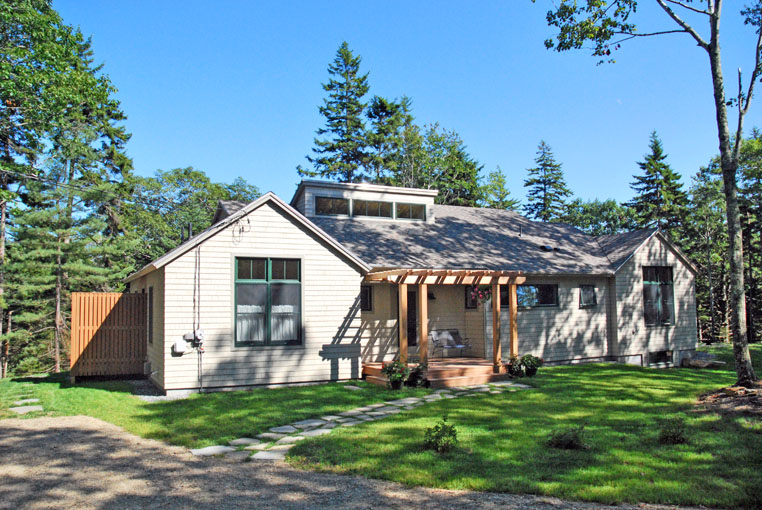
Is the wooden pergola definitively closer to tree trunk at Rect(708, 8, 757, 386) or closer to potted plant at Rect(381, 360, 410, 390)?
potted plant at Rect(381, 360, 410, 390)

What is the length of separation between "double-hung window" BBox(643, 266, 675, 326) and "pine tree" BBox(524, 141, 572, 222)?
89.2 feet

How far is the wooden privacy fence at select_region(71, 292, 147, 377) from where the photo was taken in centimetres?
1235

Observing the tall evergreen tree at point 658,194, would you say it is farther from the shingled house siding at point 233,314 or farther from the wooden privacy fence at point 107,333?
the wooden privacy fence at point 107,333

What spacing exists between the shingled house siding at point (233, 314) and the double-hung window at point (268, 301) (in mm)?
144

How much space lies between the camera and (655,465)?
5508 millimetres

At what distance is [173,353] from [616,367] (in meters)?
11.8

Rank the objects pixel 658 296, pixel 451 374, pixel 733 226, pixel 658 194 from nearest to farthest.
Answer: pixel 733 226, pixel 451 374, pixel 658 296, pixel 658 194

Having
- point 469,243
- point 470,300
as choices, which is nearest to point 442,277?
point 470,300

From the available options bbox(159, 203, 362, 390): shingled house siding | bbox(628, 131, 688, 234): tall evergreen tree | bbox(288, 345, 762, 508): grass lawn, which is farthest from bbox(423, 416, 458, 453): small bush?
bbox(628, 131, 688, 234): tall evergreen tree

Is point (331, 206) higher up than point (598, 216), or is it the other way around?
point (598, 216)

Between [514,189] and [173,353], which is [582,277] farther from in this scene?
[514,189]

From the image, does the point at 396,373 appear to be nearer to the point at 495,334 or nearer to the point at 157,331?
the point at 495,334

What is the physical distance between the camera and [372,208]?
55.4 feet

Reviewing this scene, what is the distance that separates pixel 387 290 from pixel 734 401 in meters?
8.36
